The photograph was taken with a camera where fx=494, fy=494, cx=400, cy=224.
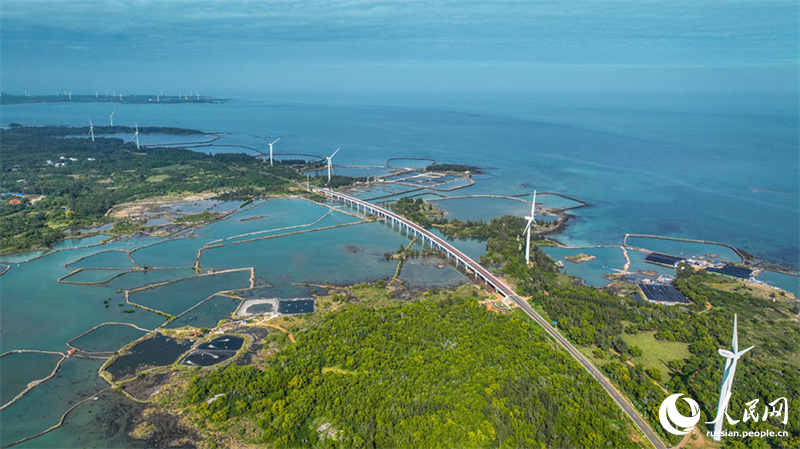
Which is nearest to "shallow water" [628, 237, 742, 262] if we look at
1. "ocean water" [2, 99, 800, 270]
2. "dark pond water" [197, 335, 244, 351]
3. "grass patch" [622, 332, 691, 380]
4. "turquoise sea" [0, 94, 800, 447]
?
"turquoise sea" [0, 94, 800, 447]

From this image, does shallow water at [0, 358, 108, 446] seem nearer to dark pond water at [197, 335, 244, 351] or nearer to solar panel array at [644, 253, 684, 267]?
dark pond water at [197, 335, 244, 351]

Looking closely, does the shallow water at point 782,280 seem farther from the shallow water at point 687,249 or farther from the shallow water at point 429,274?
the shallow water at point 429,274

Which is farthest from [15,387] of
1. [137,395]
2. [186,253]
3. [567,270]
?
[567,270]

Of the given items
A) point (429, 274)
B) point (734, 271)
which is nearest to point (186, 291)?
point (429, 274)

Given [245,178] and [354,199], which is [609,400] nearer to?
[354,199]

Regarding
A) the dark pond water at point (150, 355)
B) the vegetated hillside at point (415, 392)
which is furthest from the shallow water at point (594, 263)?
the dark pond water at point (150, 355)

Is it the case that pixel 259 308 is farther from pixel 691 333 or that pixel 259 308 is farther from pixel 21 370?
pixel 691 333
